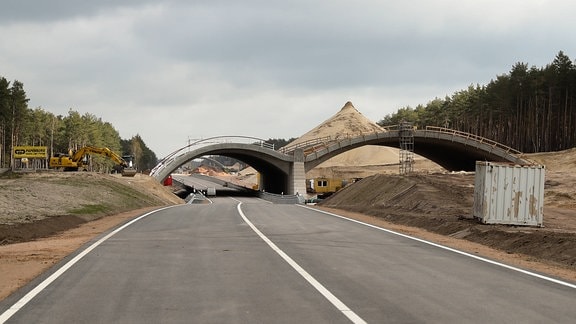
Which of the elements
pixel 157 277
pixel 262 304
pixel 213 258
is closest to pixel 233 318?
pixel 262 304

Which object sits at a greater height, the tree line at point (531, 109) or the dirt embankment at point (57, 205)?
the tree line at point (531, 109)

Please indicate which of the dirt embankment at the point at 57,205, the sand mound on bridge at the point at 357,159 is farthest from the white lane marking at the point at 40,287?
the sand mound on bridge at the point at 357,159

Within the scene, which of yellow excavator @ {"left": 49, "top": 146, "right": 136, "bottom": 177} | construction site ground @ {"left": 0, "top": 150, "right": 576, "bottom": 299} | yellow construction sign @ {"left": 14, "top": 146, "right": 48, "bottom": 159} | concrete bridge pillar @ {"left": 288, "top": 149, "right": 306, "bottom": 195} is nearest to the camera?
construction site ground @ {"left": 0, "top": 150, "right": 576, "bottom": 299}

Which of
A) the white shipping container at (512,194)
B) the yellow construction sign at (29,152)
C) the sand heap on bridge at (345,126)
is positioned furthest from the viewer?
the sand heap on bridge at (345,126)

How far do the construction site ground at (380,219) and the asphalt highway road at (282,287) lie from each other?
1190 millimetres

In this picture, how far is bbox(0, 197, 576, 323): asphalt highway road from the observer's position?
6836 mm

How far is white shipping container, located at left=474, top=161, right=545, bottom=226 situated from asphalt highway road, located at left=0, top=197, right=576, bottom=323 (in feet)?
20.3

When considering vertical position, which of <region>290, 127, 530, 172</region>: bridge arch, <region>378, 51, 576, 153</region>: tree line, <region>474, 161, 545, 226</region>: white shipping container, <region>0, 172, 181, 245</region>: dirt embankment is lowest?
<region>0, 172, 181, 245</region>: dirt embankment

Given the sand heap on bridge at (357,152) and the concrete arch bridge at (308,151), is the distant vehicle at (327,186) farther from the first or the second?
the sand heap on bridge at (357,152)

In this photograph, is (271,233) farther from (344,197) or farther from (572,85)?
(572,85)

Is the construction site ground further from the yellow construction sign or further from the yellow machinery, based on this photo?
the yellow machinery

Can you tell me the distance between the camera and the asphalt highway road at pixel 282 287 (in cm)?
684

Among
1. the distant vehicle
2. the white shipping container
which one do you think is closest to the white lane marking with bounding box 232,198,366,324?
the white shipping container

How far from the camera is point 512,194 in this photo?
779 inches
